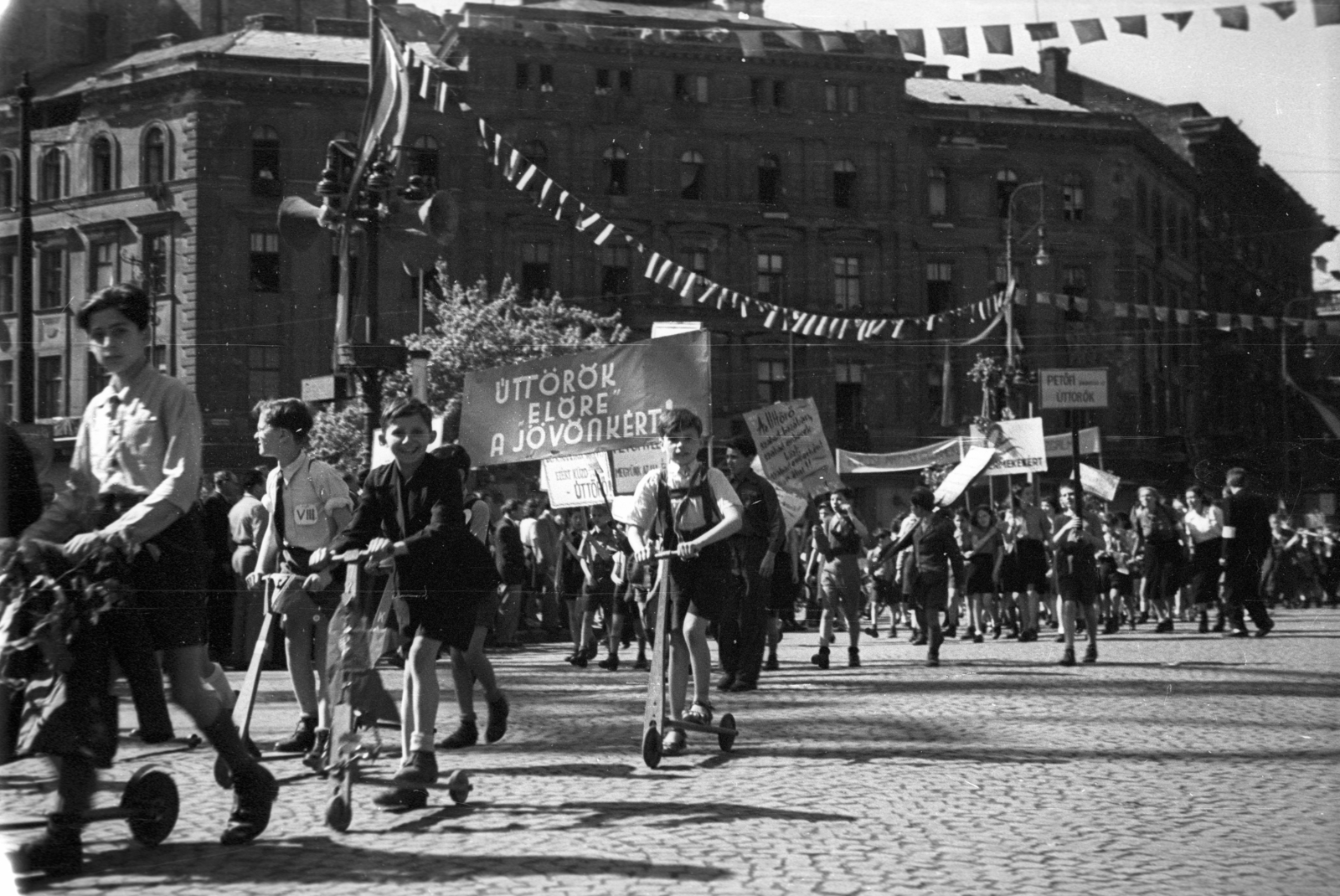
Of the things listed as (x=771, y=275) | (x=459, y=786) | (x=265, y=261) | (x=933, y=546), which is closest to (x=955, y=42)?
(x=933, y=546)

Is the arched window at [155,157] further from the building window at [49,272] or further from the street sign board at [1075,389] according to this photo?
the street sign board at [1075,389]

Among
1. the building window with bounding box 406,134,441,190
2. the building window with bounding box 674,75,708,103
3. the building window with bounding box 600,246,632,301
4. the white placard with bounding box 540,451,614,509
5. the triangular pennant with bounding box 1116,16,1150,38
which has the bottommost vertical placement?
the white placard with bounding box 540,451,614,509

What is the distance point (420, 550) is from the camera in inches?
289

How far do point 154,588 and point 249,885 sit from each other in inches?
42.4

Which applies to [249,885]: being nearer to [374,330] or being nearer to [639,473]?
[374,330]

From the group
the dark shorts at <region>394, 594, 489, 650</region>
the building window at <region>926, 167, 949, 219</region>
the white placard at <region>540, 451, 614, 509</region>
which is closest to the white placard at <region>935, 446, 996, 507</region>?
the white placard at <region>540, 451, 614, 509</region>

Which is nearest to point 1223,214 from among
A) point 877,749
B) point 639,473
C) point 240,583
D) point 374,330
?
point 639,473

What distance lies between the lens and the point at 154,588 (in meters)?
6.05

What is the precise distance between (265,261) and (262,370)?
2.96 metres

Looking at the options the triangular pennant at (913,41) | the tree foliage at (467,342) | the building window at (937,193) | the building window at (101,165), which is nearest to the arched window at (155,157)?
the building window at (101,165)

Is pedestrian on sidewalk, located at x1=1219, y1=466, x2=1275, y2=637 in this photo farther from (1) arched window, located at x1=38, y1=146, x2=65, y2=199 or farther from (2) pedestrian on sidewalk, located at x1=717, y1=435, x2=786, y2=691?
(1) arched window, located at x1=38, y1=146, x2=65, y2=199

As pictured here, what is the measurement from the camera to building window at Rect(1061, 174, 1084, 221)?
36156 millimetres

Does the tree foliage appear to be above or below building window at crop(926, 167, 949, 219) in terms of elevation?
below

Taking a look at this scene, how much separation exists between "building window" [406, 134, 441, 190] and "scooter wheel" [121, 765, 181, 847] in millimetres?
42346
